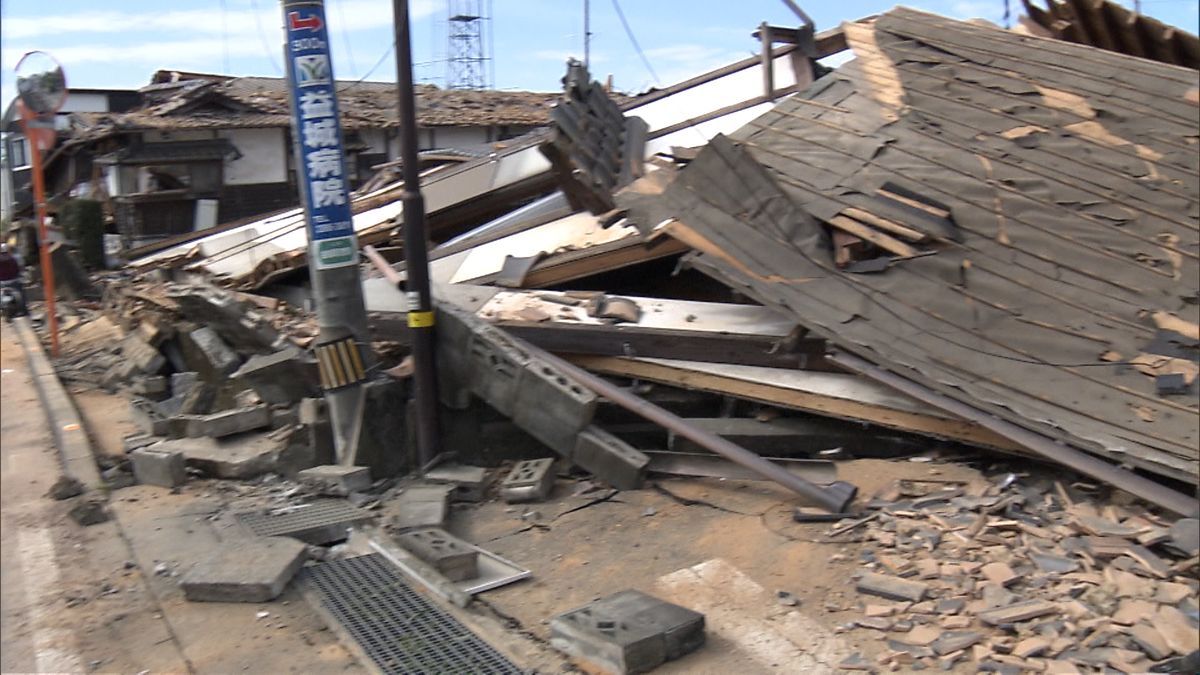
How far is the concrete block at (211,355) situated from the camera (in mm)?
9766

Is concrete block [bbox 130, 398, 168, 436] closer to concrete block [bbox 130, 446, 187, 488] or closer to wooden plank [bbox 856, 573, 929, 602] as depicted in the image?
concrete block [bbox 130, 446, 187, 488]

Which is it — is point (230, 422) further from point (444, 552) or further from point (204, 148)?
point (204, 148)

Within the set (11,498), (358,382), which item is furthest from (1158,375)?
(11,498)

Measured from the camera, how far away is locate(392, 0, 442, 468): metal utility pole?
7.55 m

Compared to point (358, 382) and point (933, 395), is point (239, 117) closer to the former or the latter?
point (358, 382)

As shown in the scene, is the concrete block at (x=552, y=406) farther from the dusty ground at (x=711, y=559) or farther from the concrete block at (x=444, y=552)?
the concrete block at (x=444, y=552)

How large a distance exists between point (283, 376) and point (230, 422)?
2.03 ft

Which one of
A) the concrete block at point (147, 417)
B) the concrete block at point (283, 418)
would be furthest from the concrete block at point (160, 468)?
the concrete block at point (147, 417)

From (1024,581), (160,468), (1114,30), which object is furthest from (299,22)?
(1114,30)

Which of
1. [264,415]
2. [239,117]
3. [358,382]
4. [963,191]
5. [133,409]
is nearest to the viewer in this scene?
[963,191]

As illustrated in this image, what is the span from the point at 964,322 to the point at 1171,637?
2.57 m

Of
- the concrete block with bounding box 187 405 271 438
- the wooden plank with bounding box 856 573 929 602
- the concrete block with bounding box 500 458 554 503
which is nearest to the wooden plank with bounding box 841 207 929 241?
the wooden plank with bounding box 856 573 929 602

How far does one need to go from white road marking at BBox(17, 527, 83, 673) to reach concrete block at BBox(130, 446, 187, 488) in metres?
1.29

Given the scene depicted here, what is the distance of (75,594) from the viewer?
5641 millimetres
